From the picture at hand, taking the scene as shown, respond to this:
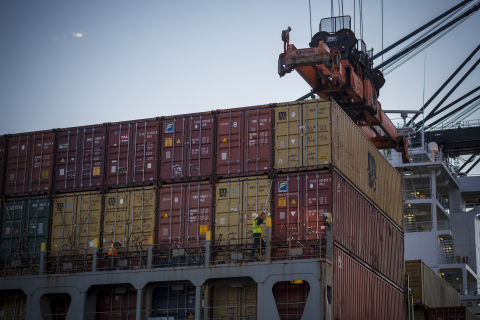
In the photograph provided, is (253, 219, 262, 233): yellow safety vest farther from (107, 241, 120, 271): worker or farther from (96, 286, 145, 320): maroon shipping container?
(107, 241, 120, 271): worker

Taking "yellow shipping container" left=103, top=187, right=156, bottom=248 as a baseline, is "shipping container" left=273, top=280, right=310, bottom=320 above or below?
below

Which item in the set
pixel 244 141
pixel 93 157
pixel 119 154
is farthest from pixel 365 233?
pixel 93 157

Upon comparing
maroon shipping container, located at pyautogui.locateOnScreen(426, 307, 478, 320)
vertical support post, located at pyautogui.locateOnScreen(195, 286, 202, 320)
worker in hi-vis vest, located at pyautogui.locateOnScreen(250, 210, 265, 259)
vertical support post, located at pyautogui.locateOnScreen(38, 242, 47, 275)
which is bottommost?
maroon shipping container, located at pyautogui.locateOnScreen(426, 307, 478, 320)

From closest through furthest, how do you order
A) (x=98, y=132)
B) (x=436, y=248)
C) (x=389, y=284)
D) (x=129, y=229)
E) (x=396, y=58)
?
(x=129, y=229) → (x=98, y=132) → (x=389, y=284) → (x=436, y=248) → (x=396, y=58)

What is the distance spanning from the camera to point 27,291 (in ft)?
70.5

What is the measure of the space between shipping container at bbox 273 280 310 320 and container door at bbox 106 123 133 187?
7.24m

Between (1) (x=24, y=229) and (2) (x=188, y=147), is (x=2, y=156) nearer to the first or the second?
(1) (x=24, y=229)

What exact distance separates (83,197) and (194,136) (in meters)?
4.79

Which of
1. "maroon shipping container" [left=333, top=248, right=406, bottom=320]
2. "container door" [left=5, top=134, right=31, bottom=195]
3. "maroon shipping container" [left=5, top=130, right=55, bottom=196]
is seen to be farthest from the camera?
"container door" [left=5, top=134, right=31, bottom=195]

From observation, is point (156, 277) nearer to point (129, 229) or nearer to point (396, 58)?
point (129, 229)

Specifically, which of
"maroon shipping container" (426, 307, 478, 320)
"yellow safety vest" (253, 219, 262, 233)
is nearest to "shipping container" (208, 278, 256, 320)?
"yellow safety vest" (253, 219, 262, 233)

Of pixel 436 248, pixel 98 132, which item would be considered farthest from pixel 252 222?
pixel 436 248

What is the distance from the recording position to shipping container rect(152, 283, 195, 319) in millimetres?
20469

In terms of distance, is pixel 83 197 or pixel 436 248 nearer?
pixel 83 197
